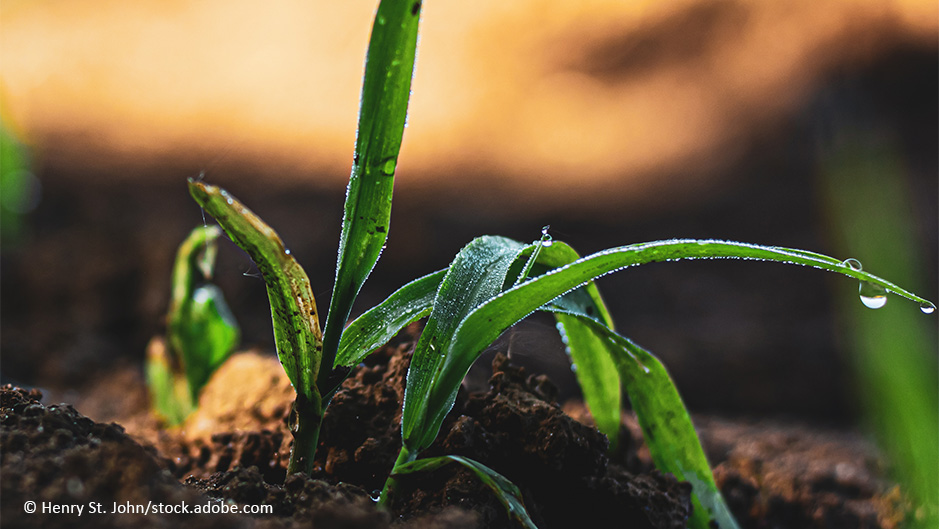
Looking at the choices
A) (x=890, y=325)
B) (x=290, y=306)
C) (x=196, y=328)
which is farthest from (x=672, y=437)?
(x=890, y=325)

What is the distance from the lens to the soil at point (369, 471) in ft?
1.53

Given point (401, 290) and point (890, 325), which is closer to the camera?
point (401, 290)

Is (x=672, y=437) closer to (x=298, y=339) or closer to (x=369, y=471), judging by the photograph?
(x=369, y=471)

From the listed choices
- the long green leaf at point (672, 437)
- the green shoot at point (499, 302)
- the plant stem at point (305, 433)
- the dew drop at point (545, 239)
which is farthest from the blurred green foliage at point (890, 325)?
the plant stem at point (305, 433)

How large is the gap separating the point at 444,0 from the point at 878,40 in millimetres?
2155

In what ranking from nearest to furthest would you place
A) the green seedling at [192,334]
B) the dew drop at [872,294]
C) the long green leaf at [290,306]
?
the long green leaf at [290,306] < the dew drop at [872,294] < the green seedling at [192,334]

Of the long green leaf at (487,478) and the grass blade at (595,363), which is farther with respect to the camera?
the grass blade at (595,363)

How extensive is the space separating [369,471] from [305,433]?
0.11 m

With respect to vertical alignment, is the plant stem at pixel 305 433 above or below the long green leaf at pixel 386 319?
below

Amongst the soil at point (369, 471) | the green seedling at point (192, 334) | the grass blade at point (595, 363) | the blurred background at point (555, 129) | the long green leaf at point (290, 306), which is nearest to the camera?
the soil at point (369, 471)

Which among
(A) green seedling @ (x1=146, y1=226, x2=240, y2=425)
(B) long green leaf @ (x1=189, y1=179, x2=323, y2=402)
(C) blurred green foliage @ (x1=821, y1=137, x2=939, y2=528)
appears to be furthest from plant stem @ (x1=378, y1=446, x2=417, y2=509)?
(C) blurred green foliage @ (x1=821, y1=137, x2=939, y2=528)

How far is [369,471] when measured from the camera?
2.35ft

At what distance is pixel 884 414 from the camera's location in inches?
70.8

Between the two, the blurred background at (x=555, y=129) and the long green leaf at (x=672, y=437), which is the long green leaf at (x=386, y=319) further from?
the blurred background at (x=555, y=129)
